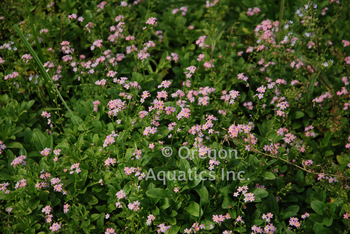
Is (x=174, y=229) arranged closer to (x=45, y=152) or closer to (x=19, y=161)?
(x=45, y=152)

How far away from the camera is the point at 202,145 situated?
331 cm

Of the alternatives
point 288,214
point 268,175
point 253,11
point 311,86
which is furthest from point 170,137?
point 253,11

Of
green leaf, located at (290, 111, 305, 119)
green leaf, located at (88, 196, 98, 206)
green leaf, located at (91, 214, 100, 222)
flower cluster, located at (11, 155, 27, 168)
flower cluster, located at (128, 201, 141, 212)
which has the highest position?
flower cluster, located at (11, 155, 27, 168)

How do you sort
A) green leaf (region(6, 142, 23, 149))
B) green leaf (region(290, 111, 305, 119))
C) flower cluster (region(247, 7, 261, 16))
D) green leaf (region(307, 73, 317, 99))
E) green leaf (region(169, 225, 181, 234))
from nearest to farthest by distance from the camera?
green leaf (region(169, 225, 181, 234))
green leaf (region(6, 142, 23, 149))
green leaf (region(307, 73, 317, 99))
green leaf (region(290, 111, 305, 119))
flower cluster (region(247, 7, 261, 16))

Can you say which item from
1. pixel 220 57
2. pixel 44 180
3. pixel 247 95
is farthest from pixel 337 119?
pixel 44 180

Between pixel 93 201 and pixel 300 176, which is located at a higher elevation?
pixel 93 201

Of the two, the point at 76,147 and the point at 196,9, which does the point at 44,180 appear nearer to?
the point at 76,147

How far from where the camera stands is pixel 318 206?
3.26 meters

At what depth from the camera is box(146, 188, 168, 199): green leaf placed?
3.04 m

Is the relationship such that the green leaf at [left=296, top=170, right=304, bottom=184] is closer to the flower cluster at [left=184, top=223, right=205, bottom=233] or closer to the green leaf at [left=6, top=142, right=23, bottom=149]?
the flower cluster at [left=184, top=223, right=205, bottom=233]

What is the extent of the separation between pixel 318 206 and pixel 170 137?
5.23 feet

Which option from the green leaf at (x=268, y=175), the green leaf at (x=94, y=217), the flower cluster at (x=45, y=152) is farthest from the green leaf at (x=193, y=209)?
the flower cluster at (x=45, y=152)

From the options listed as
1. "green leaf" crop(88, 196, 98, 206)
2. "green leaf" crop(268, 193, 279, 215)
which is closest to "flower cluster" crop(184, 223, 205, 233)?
"green leaf" crop(268, 193, 279, 215)

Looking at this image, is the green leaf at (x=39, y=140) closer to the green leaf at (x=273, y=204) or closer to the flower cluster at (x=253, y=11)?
the green leaf at (x=273, y=204)
